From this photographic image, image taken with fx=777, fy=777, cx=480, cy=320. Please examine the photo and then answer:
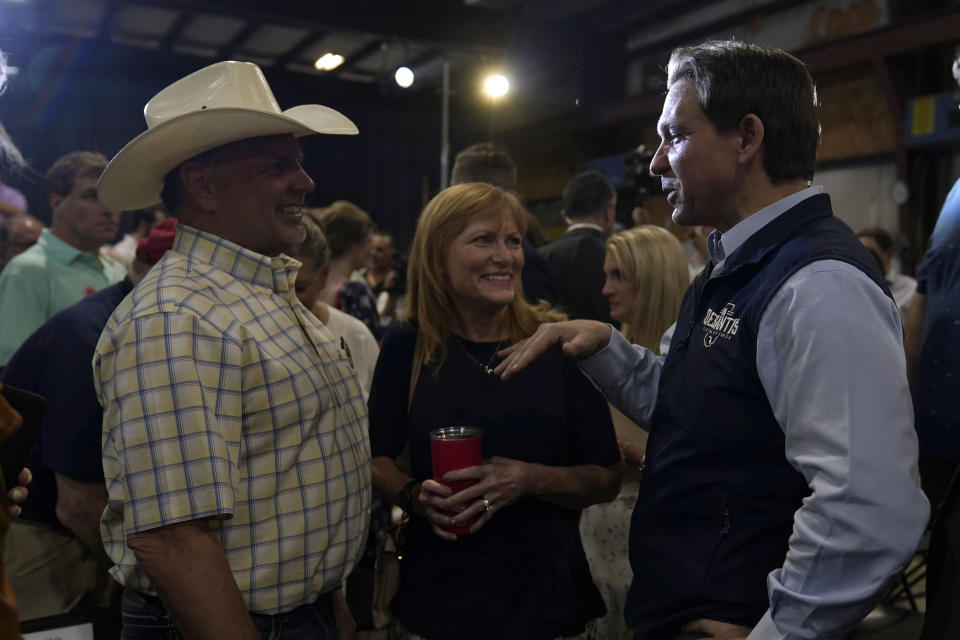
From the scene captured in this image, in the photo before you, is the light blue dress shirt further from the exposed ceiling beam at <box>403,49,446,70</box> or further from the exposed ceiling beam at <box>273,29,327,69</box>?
the exposed ceiling beam at <box>273,29,327,69</box>

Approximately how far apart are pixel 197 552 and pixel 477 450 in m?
0.52

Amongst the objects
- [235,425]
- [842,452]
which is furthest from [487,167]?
[842,452]

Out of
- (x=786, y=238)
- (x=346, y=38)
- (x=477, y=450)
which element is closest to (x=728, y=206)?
(x=786, y=238)

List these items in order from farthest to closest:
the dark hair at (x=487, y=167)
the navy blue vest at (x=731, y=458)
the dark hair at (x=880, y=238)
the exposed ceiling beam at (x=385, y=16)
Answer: the exposed ceiling beam at (x=385, y=16)
the dark hair at (x=880, y=238)
the dark hair at (x=487, y=167)
the navy blue vest at (x=731, y=458)

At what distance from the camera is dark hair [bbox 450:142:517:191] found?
345 cm

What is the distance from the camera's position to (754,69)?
1.17 m

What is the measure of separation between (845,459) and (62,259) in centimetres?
327

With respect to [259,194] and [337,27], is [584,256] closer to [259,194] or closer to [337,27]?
[259,194]

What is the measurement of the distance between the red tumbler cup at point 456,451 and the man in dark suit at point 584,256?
2.01m

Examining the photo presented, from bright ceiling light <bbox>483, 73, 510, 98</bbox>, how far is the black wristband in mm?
5991

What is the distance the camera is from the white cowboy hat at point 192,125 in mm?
1416

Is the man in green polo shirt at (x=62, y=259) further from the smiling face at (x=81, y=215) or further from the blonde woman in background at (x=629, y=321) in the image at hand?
the blonde woman in background at (x=629, y=321)

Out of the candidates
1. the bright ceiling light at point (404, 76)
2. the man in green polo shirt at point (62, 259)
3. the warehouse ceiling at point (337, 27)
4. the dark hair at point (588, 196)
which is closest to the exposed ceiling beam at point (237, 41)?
the warehouse ceiling at point (337, 27)

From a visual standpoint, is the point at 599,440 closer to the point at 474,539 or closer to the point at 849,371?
the point at 474,539
